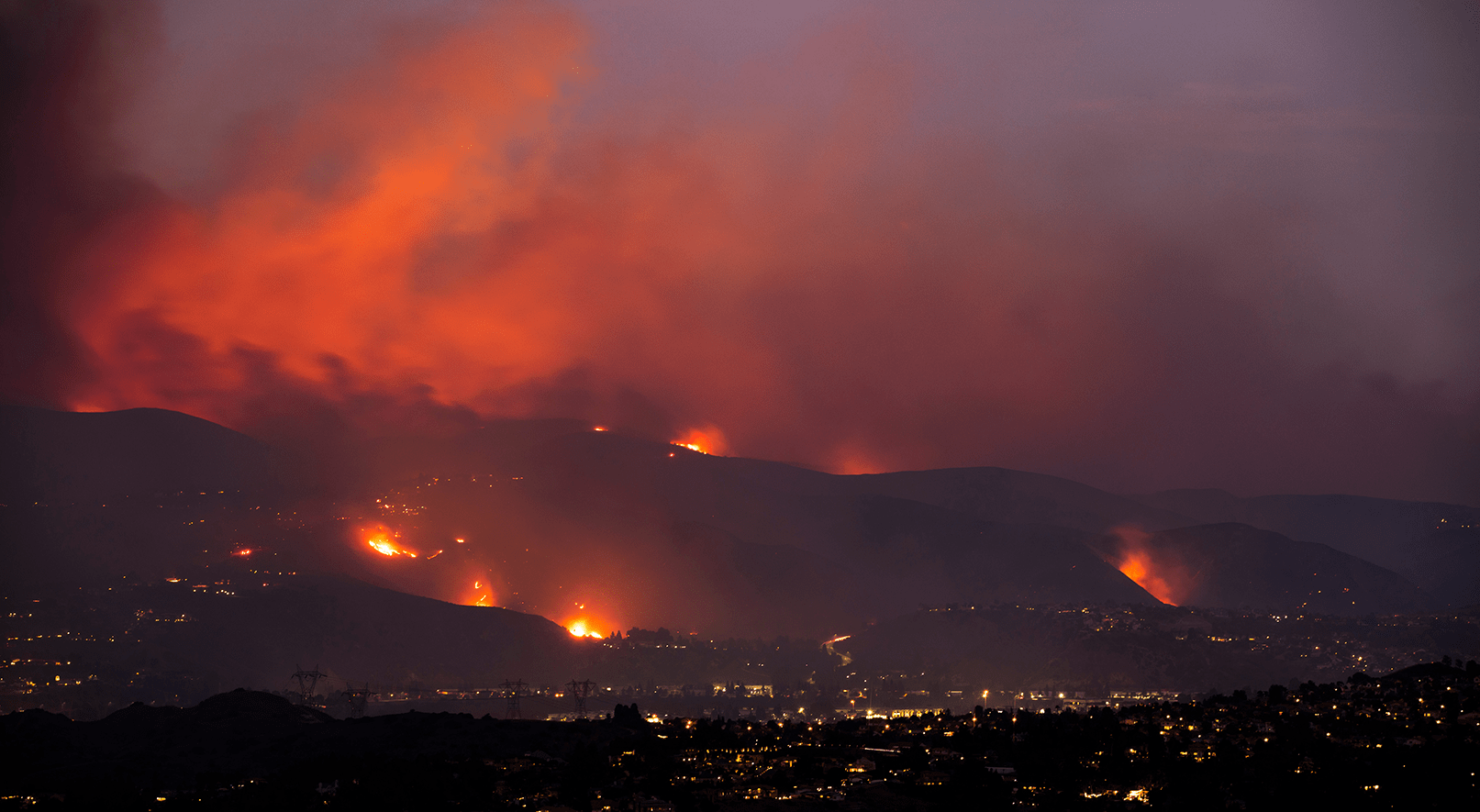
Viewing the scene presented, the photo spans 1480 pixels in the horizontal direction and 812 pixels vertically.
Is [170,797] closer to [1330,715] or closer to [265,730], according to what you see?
[265,730]

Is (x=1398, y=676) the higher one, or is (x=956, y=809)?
(x=1398, y=676)

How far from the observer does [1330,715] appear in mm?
145875

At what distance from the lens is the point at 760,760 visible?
464 feet

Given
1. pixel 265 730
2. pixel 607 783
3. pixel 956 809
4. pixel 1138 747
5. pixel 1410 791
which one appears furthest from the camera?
pixel 265 730

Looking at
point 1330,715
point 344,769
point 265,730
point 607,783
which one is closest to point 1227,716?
point 1330,715

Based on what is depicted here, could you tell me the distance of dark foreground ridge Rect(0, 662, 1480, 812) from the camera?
372ft

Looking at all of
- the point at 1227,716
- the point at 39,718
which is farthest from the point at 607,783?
the point at 1227,716

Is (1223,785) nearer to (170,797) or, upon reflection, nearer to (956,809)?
(956,809)

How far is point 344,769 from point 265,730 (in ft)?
97.7

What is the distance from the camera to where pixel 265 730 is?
5738 inches

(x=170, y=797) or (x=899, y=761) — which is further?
(x=899, y=761)

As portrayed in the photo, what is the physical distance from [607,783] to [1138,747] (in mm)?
60158

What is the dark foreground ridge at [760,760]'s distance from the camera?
113m

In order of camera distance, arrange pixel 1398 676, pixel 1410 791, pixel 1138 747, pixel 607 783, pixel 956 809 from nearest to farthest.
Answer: pixel 1410 791, pixel 956 809, pixel 607 783, pixel 1138 747, pixel 1398 676
